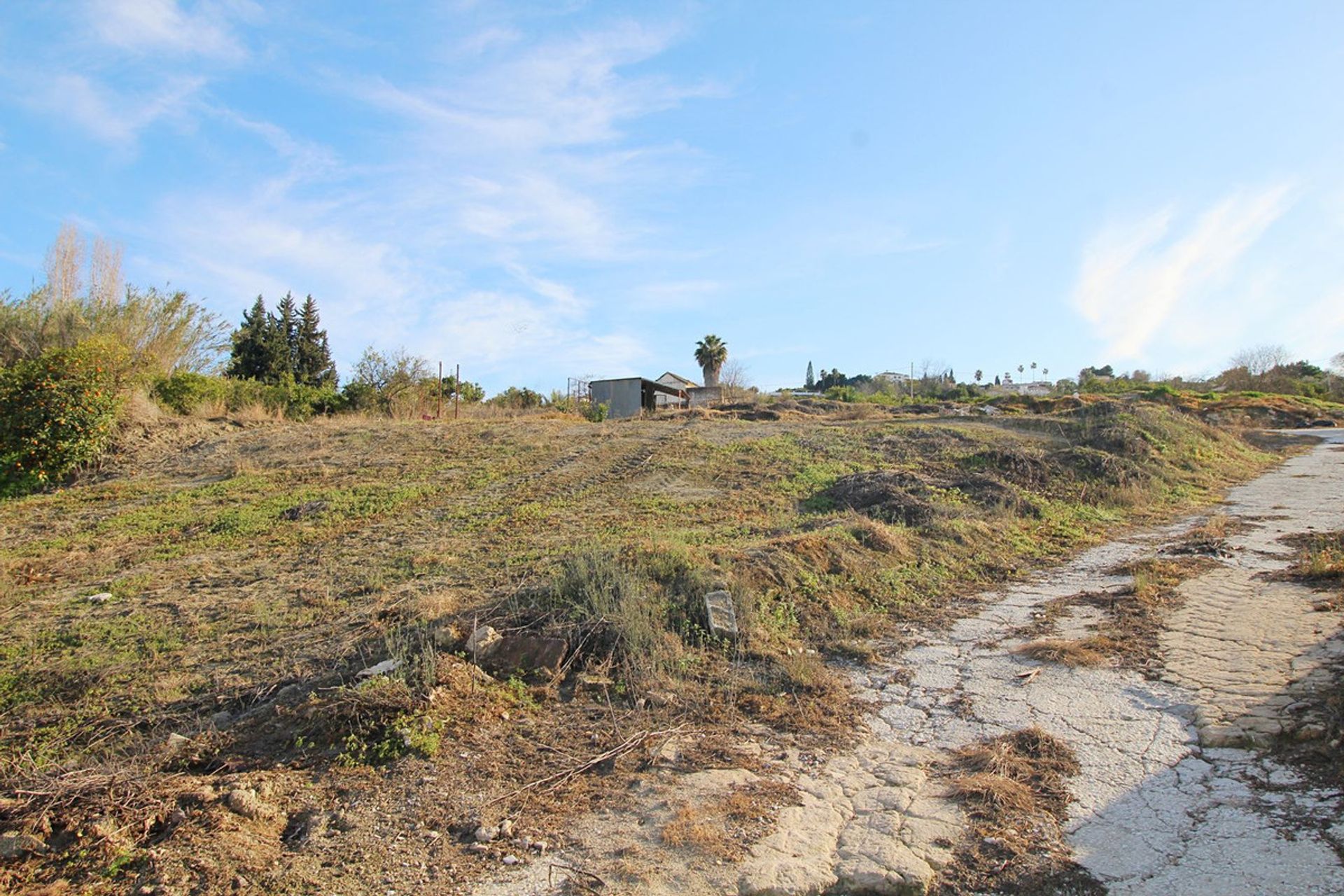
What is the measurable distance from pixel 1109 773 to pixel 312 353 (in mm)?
47686

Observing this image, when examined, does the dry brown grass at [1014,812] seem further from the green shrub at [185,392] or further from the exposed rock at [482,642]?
the green shrub at [185,392]

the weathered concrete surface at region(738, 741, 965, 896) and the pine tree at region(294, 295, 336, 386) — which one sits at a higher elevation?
the pine tree at region(294, 295, 336, 386)

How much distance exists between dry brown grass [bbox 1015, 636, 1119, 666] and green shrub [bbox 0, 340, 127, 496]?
15674mm

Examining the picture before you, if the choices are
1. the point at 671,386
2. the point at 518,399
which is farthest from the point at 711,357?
the point at 518,399

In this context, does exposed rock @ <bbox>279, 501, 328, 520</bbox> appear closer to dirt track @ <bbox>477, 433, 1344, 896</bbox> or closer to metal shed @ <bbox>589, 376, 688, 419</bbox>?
dirt track @ <bbox>477, 433, 1344, 896</bbox>

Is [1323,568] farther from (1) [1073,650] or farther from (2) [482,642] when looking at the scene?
(2) [482,642]

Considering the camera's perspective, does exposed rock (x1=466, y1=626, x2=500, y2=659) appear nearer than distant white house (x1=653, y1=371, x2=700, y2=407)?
Yes

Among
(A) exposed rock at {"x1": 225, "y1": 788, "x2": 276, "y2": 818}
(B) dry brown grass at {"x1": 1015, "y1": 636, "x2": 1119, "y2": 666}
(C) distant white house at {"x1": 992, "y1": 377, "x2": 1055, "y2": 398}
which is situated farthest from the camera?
(C) distant white house at {"x1": 992, "y1": 377, "x2": 1055, "y2": 398}

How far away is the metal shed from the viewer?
39.2 metres

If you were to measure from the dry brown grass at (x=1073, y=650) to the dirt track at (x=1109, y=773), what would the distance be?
101 millimetres

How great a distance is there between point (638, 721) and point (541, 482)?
9068 millimetres

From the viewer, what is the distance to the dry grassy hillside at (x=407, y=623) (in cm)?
358

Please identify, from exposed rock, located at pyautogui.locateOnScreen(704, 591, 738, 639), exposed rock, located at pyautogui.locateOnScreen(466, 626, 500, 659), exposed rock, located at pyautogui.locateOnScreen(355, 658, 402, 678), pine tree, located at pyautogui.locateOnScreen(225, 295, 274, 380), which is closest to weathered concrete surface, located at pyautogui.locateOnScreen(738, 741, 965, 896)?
exposed rock, located at pyautogui.locateOnScreen(704, 591, 738, 639)

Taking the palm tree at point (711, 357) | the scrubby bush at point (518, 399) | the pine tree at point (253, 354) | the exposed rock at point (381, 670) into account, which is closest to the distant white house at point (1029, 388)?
the palm tree at point (711, 357)
